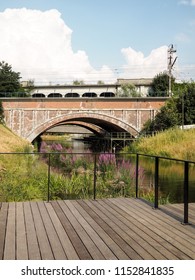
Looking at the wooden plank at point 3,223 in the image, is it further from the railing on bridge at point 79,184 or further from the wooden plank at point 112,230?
the railing on bridge at point 79,184

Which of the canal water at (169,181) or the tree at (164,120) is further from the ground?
the tree at (164,120)

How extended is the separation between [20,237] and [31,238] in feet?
0.48

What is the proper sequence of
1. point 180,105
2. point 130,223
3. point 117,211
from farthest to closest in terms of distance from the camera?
point 180,105 → point 117,211 → point 130,223

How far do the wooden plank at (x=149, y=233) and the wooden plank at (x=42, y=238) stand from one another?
121 centimetres

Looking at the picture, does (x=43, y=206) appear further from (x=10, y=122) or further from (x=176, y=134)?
(x=10, y=122)

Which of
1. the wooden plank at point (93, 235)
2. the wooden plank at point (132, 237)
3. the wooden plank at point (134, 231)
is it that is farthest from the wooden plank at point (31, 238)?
the wooden plank at point (134, 231)

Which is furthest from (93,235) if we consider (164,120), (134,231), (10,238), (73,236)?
(164,120)

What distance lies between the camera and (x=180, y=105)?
31562mm

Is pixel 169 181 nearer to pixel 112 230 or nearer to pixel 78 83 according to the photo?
pixel 112 230

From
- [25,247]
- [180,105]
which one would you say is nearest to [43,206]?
[25,247]

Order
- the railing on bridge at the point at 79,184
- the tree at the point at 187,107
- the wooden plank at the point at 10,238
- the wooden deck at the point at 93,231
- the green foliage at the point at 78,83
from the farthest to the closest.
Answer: the green foliage at the point at 78,83
the tree at the point at 187,107
the railing on bridge at the point at 79,184
the wooden deck at the point at 93,231
the wooden plank at the point at 10,238

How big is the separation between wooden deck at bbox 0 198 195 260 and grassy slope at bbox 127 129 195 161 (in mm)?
12804

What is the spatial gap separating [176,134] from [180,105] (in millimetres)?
10489

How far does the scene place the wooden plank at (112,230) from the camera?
11.2 ft
